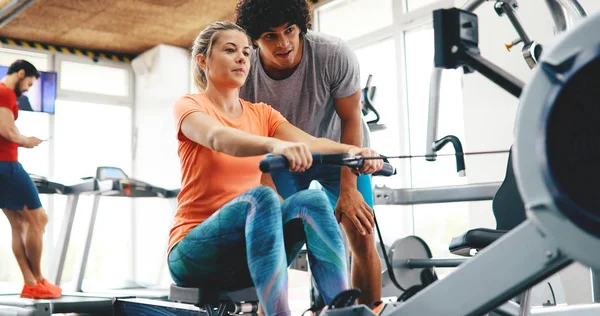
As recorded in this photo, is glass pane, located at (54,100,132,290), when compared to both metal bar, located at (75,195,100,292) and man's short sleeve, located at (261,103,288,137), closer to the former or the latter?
metal bar, located at (75,195,100,292)

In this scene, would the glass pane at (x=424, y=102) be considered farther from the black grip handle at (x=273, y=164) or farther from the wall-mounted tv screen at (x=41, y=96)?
the black grip handle at (x=273, y=164)

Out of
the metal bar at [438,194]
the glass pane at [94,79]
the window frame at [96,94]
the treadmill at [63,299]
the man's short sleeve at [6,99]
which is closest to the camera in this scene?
the metal bar at [438,194]

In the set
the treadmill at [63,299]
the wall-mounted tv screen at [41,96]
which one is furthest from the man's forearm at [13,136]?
the wall-mounted tv screen at [41,96]

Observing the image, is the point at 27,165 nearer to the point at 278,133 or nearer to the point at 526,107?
the point at 278,133

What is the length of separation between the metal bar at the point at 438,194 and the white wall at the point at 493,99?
103 centimetres

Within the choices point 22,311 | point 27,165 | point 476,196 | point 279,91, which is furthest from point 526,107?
point 27,165

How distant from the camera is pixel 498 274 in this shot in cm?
98

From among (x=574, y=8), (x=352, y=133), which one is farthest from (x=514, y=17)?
(x=352, y=133)

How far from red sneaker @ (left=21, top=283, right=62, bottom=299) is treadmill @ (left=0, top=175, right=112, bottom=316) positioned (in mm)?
51

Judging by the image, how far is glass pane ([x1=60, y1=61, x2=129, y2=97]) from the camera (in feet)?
25.3

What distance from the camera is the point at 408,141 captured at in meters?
5.24

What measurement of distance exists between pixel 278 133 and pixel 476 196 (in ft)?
4.79

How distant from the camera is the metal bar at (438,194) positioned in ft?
9.62

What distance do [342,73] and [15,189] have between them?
2379 millimetres
